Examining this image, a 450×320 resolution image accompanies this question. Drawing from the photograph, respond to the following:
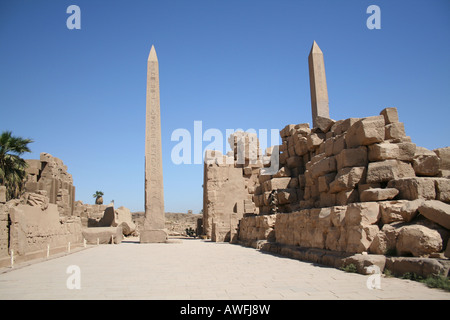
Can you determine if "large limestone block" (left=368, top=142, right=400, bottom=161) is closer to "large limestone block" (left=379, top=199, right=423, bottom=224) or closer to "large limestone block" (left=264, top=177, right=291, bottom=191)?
"large limestone block" (left=379, top=199, right=423, bottom=224)

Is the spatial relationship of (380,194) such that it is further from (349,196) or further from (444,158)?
(444,158)

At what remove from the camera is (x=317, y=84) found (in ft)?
43.1

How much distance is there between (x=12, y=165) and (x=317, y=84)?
11.6 meters

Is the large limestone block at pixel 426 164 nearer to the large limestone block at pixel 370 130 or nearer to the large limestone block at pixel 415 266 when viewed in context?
the large limestone block at pixel 370 130

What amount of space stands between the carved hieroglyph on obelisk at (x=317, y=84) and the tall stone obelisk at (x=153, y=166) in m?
6.53

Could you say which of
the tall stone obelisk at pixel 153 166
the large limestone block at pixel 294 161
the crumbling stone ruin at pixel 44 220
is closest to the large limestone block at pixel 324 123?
the large limestone block at pixel 294 161

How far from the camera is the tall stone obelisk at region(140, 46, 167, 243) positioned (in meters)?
15.5

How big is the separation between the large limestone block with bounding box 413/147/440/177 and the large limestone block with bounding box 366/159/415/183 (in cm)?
12

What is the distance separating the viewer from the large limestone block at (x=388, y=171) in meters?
6.22

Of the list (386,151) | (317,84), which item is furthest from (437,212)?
(317,84)

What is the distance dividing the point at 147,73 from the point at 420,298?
14.5 meters

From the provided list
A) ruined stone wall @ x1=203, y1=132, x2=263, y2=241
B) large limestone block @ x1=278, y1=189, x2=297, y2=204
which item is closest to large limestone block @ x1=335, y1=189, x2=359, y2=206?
large limestone block @ x1=278, y1=189, x2=297, y2=204

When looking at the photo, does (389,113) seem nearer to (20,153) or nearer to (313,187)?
(313,187)
